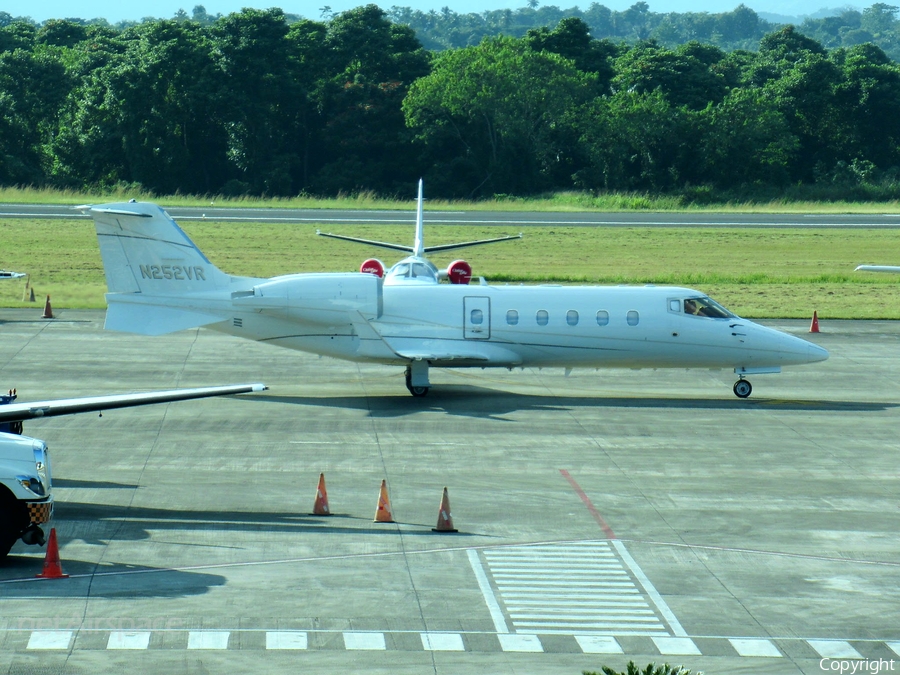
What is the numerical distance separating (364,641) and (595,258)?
49.0 m

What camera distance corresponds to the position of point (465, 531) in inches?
698

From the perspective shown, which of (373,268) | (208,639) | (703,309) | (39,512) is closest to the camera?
(208,639)

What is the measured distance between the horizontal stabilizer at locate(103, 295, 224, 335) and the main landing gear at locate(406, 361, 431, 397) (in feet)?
16.6

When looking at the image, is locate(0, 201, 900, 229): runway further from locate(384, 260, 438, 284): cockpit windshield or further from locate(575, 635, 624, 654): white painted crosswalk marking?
locate(575, 635, 624, 654): white painted crosswalk marking

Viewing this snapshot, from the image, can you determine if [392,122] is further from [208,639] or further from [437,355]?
[208,639]

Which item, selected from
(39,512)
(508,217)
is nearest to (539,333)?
(39,512)

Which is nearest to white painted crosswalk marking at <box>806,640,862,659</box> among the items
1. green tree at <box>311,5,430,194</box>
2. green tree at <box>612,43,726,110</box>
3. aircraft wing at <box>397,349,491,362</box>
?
aircraft wing at <box>397,349,491,362</box>

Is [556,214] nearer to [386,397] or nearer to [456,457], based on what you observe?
[386,397]

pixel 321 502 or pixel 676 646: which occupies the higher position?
pixel 676 646

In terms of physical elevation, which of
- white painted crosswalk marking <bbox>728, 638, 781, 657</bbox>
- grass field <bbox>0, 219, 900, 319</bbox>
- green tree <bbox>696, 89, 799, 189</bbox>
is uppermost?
green tree <bbox>696, 89, 799, 189</bbox>

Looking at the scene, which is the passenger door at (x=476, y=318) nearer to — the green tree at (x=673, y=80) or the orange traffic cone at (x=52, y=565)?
the orange traffic cone at (x=52, y=565)

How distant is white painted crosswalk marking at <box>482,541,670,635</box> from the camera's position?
45.7ft

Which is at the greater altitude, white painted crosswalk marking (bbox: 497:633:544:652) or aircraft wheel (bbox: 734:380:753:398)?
white painted crosswalk marking (bbox: 497:633:544:652)

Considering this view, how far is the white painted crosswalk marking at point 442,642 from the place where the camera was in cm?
1298
